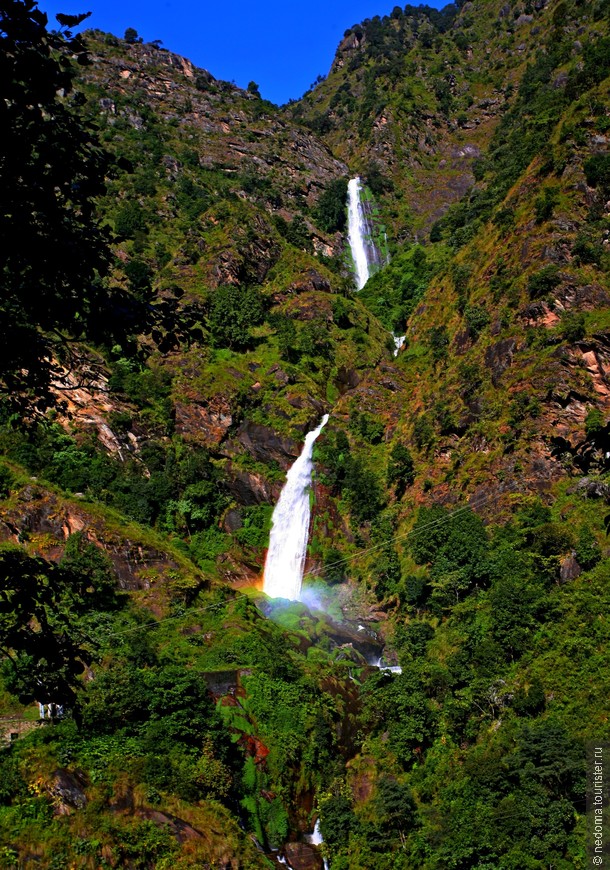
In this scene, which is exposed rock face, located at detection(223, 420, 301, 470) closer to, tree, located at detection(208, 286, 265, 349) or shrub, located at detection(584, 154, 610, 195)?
tree, located at detection(208, 286, 265, 349)

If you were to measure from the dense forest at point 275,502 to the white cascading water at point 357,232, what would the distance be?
6.52 m

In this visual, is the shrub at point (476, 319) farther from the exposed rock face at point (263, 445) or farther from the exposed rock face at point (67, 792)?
the exposed rock face at point (67, 792)

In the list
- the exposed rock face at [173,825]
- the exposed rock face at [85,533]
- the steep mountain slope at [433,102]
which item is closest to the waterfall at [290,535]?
the exposed rock face at [85,533]

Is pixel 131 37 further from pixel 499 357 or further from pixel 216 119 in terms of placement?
pixel 499 357

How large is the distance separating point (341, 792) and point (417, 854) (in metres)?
4.09

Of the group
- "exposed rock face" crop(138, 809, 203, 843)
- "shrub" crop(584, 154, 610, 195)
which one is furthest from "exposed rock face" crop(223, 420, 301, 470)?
"exposed rock face" crop(138, 809, 203, 843)

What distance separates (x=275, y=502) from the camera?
44.0 meters

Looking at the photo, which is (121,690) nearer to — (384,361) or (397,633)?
(397,633)

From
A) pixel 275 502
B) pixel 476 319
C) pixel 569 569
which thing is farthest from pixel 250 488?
pixel 569 569

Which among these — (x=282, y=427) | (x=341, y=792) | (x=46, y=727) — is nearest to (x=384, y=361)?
(x=282, y=427)

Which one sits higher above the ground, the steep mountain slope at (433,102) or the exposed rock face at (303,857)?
the steep mountain slope at (433,102)

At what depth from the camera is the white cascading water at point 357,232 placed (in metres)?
77.4

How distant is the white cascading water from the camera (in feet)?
254

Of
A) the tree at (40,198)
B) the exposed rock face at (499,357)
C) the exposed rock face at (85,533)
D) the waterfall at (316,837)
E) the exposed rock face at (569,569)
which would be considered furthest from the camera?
the exposed rock face at (499,357)
